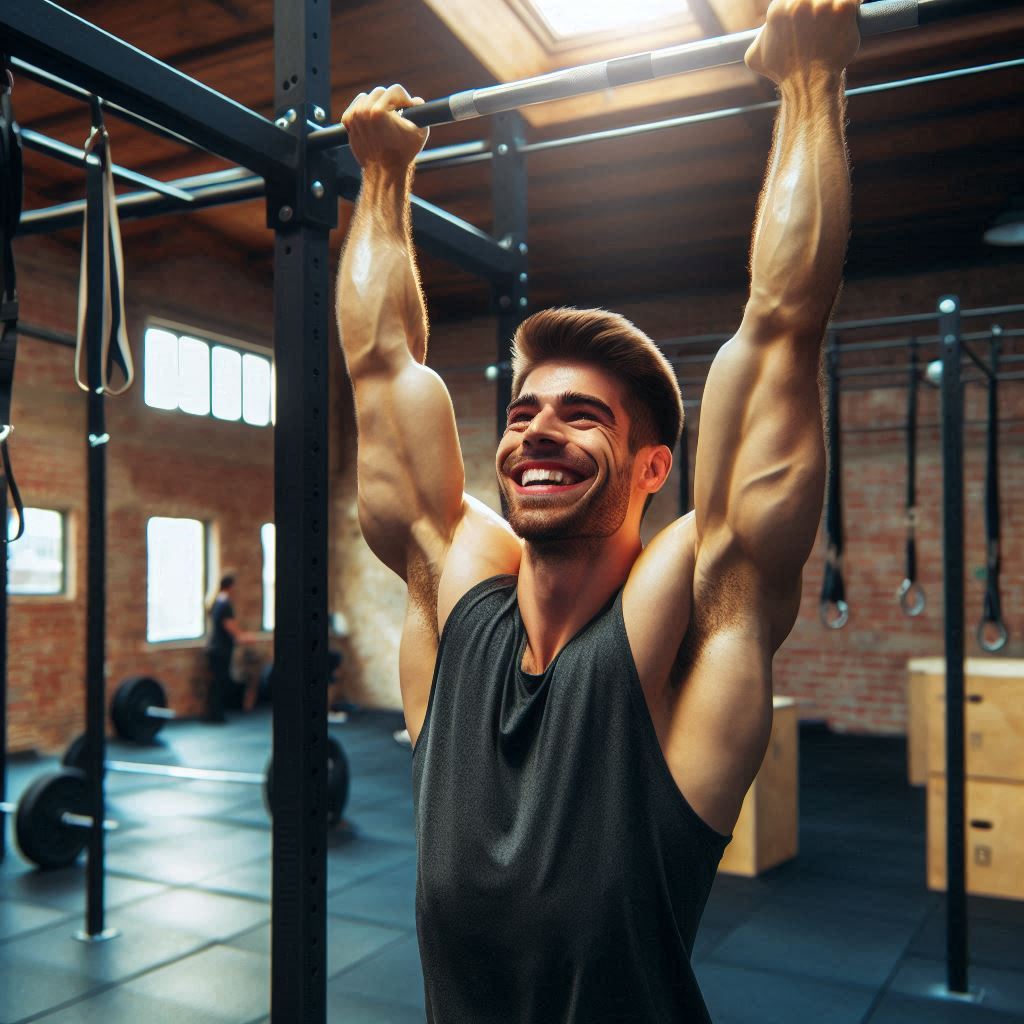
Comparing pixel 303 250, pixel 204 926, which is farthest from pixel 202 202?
pixel 204 926

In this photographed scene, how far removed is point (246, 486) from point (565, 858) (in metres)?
7.93

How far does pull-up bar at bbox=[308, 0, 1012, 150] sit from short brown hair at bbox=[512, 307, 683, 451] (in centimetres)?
27

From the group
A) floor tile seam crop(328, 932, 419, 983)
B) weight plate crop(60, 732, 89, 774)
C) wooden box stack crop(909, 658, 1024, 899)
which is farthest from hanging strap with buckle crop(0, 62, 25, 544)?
weight plate crop(60, 732, 89, 774)

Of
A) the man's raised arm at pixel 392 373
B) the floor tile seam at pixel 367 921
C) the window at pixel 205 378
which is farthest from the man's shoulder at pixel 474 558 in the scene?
the window at pixel 205 378

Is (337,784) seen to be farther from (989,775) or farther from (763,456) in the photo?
(763,456)

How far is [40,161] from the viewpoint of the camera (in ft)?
19.2

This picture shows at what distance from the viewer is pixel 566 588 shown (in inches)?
45.0

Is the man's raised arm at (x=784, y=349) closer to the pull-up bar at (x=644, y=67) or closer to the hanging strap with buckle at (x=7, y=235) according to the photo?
the pull-up bar at (x=644, y=67)

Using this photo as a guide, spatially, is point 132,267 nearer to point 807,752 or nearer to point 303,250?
point 807,752

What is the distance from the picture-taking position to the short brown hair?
116 centimetres

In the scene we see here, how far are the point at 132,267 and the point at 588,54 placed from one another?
463 cm

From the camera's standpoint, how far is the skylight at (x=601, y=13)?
3.59 m

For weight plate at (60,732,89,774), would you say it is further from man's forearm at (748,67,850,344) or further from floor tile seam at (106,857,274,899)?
man's forearm at (748,67,850,344)

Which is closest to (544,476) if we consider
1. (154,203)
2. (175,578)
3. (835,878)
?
(154,203)
